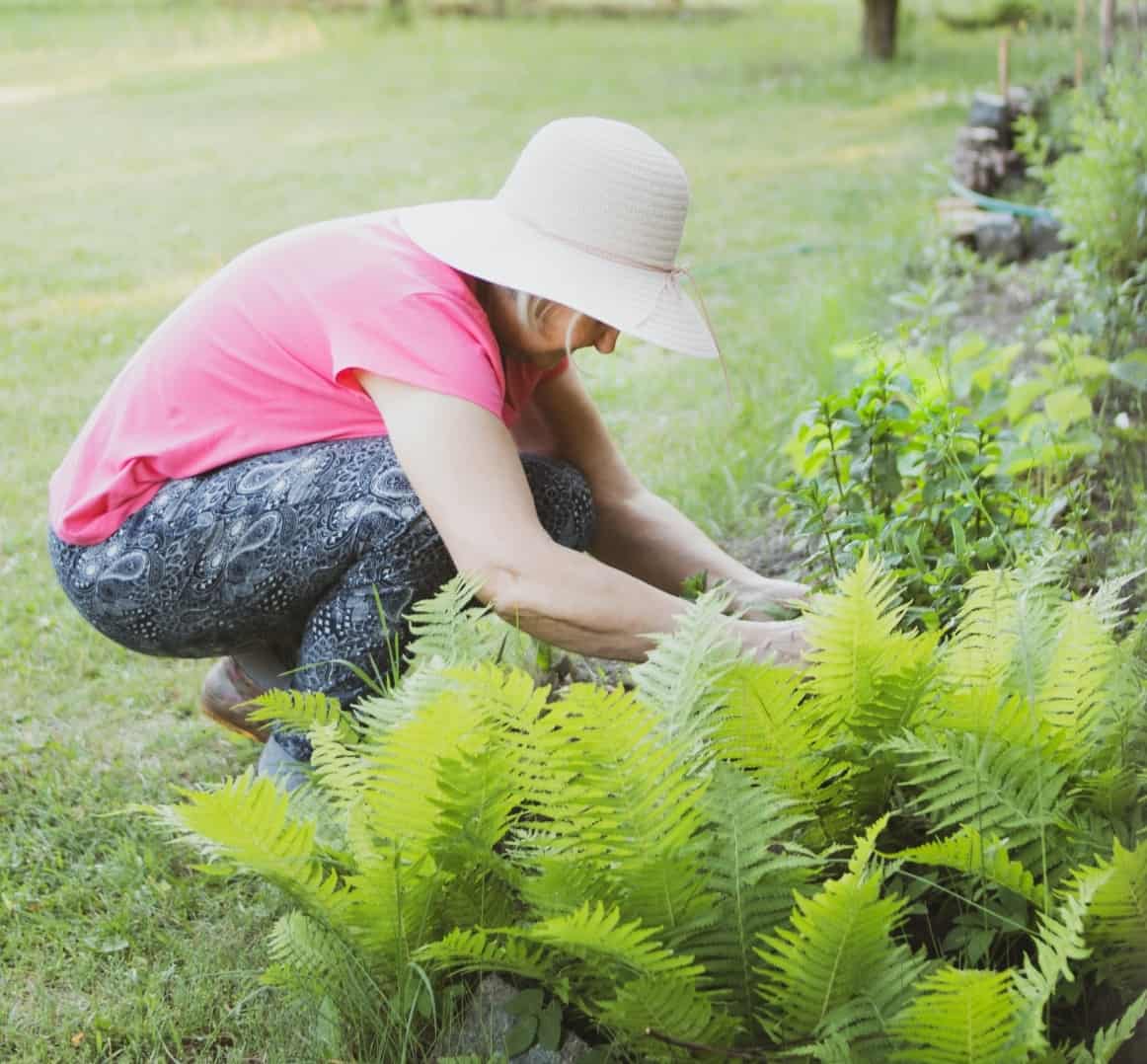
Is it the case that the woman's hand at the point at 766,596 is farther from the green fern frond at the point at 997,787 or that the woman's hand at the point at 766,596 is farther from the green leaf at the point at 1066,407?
the green leaf at the point at 1066,407

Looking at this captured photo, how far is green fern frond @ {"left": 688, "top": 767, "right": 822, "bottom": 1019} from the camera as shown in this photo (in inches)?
68.2

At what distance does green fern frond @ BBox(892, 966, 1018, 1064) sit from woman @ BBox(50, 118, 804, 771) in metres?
0.74

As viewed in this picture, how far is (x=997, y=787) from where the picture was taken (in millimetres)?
1795

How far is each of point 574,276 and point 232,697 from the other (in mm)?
1102

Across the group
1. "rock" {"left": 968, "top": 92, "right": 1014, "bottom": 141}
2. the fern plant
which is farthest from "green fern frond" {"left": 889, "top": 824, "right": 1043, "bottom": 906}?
"rock" {"left": 968, "top": 92, "right": 1014, "bottom": 141}

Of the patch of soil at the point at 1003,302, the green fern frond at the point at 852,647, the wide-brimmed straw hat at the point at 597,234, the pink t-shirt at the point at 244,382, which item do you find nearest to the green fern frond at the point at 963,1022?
the green fern frond at the point at 852,647

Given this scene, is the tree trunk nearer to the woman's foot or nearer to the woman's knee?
the woman's knee

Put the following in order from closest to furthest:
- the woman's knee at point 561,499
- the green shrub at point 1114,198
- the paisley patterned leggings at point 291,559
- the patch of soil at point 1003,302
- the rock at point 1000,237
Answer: the paisley patterned leggings at point 291,559
the woman's knee at point 561,499
the green shrub at point 1114,198
the patch of soil at point 1003,302
the rock at point 1000,237

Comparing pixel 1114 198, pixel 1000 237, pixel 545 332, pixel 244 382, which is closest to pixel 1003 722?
pixel 545 332

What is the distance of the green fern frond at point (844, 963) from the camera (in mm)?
1571

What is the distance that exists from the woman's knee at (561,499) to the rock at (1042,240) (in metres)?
3.60

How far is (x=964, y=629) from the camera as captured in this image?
2070mm

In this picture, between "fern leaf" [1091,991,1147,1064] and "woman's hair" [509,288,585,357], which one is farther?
"woman's hair" [509,288,585,357]

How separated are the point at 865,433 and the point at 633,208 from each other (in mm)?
734
